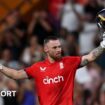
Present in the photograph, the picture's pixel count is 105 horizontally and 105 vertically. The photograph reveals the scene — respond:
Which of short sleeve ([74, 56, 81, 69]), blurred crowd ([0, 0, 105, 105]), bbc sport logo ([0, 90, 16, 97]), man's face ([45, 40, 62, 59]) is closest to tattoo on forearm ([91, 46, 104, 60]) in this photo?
short sleeve ([74, 56, 81, 69])

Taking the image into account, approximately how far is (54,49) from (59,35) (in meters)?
5.53

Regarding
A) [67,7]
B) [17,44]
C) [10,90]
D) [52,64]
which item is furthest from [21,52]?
[52,64]

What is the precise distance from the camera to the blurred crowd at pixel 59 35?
644 inches

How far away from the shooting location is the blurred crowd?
16.4 m

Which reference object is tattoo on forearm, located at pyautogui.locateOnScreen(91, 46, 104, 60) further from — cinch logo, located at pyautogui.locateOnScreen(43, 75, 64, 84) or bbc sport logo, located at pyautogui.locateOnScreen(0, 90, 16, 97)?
bbc sport logo, located at pyautogui.locateOnScreen(0, 90, 16, 97)

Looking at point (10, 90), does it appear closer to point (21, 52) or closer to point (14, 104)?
point (14, 104)

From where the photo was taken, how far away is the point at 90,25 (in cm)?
1783

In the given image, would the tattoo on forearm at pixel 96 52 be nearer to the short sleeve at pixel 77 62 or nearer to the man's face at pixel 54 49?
the short sleeve at pixel 77 62

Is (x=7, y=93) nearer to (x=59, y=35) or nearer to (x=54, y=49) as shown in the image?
(x=54, y=49)

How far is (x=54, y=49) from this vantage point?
39.7 feet

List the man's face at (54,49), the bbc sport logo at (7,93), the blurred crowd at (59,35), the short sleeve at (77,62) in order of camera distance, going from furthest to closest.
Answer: the blurred crowd at (59,35), the bbc sport logo at (7,93), the short sleeve at (77,62), the man's face at (54,49)

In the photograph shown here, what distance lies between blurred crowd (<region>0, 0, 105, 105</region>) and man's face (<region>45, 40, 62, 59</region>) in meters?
3.38

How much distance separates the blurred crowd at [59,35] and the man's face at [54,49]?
11.1 ft

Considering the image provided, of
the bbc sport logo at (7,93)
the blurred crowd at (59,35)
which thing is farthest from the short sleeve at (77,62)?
the blurred crowd at (59,35)
